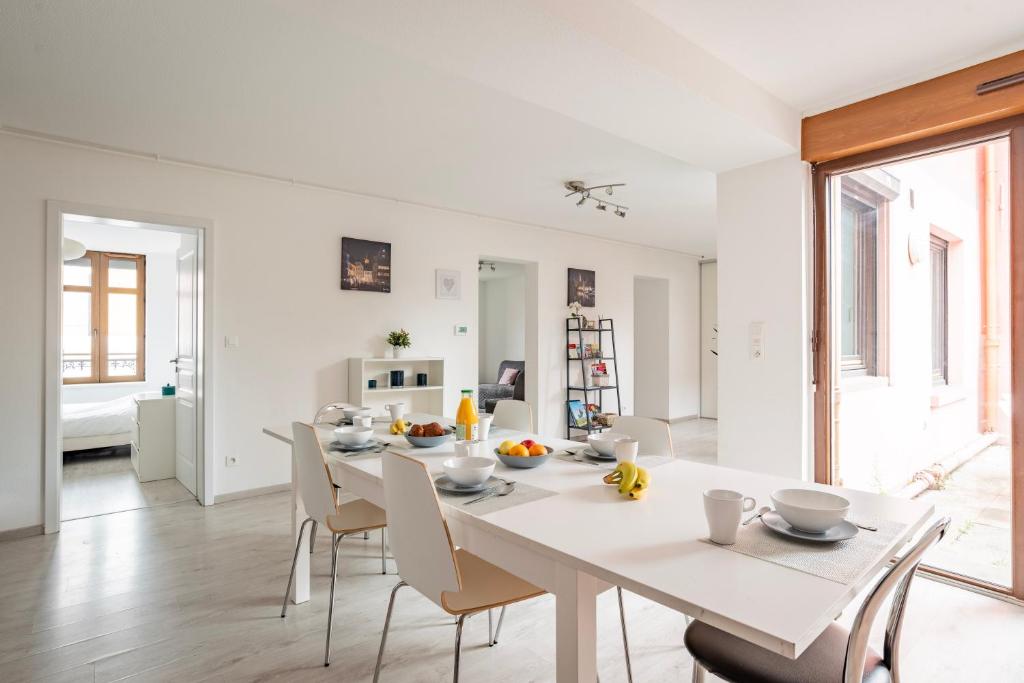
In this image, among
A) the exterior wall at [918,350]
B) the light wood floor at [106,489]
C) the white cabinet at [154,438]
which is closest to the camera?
the exterior wall at [918,350]

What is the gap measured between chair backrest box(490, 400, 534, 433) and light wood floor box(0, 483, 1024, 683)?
840mm

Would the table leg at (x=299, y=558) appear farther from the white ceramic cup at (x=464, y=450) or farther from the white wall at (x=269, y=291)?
the white wall at (x=269, y=291)

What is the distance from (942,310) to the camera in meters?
2.75

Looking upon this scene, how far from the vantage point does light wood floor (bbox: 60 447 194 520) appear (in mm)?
3916

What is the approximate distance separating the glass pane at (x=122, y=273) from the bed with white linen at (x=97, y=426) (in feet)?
6.96

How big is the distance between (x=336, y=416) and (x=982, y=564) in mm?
3369

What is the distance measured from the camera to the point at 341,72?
2590 millimetres

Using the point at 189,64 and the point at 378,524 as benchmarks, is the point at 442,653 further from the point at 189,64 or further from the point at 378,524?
the point at 189,64

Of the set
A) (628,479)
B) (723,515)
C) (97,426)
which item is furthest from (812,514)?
(97,426)

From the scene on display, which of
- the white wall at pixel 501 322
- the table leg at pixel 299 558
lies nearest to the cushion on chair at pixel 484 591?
the table leg at pixel 299 558

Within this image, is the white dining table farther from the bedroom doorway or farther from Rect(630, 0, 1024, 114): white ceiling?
the bedroom doorway

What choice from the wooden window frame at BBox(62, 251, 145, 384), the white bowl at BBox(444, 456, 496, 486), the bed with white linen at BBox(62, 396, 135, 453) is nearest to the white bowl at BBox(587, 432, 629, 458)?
the white bowl at BBox(444, 456, 496, 486)

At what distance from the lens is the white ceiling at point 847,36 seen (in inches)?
82.4

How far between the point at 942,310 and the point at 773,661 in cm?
236
